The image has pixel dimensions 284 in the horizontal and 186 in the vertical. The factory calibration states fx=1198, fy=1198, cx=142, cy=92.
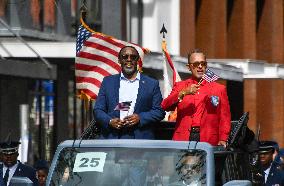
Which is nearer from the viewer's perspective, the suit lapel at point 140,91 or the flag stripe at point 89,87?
the suit lapel at point 140,91

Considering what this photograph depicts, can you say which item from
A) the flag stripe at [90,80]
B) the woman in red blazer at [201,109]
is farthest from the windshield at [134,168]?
the flag stripe at [90,80]

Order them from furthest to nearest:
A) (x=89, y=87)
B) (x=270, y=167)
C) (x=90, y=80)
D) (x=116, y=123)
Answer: (x=90, y=80) < (x=89, y=87) < (x=270, y=167) < (x=116, y=123)

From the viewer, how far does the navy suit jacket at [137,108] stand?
35.5 ft

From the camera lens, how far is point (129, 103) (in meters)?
10.9

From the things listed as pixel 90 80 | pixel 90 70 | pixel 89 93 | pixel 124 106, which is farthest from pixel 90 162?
pixel 90 70

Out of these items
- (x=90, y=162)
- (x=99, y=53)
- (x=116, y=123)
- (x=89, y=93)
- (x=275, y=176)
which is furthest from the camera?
(x=99, y=53)

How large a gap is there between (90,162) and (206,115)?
1.47 meters

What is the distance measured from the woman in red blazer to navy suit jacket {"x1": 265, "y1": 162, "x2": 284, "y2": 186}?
5108 millimetres

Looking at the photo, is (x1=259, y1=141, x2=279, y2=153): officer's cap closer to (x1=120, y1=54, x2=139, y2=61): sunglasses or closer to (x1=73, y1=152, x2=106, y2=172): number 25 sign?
(x1=120, y1=54, x2=139, y2=61): sunglasses

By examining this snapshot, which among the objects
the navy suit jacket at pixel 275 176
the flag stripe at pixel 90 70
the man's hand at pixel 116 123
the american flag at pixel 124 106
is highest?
the flag stripe at pixel 90 70

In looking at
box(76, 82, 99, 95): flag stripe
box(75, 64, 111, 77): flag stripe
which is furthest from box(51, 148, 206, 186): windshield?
box(75, 64, 111, 77): flag stripe

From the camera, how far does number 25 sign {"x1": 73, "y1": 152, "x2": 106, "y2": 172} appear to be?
9859 mm

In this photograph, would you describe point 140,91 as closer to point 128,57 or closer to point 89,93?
point 128,57

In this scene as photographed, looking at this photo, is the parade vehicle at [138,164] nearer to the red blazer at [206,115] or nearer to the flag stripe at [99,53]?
the red blazer at [206,115]
